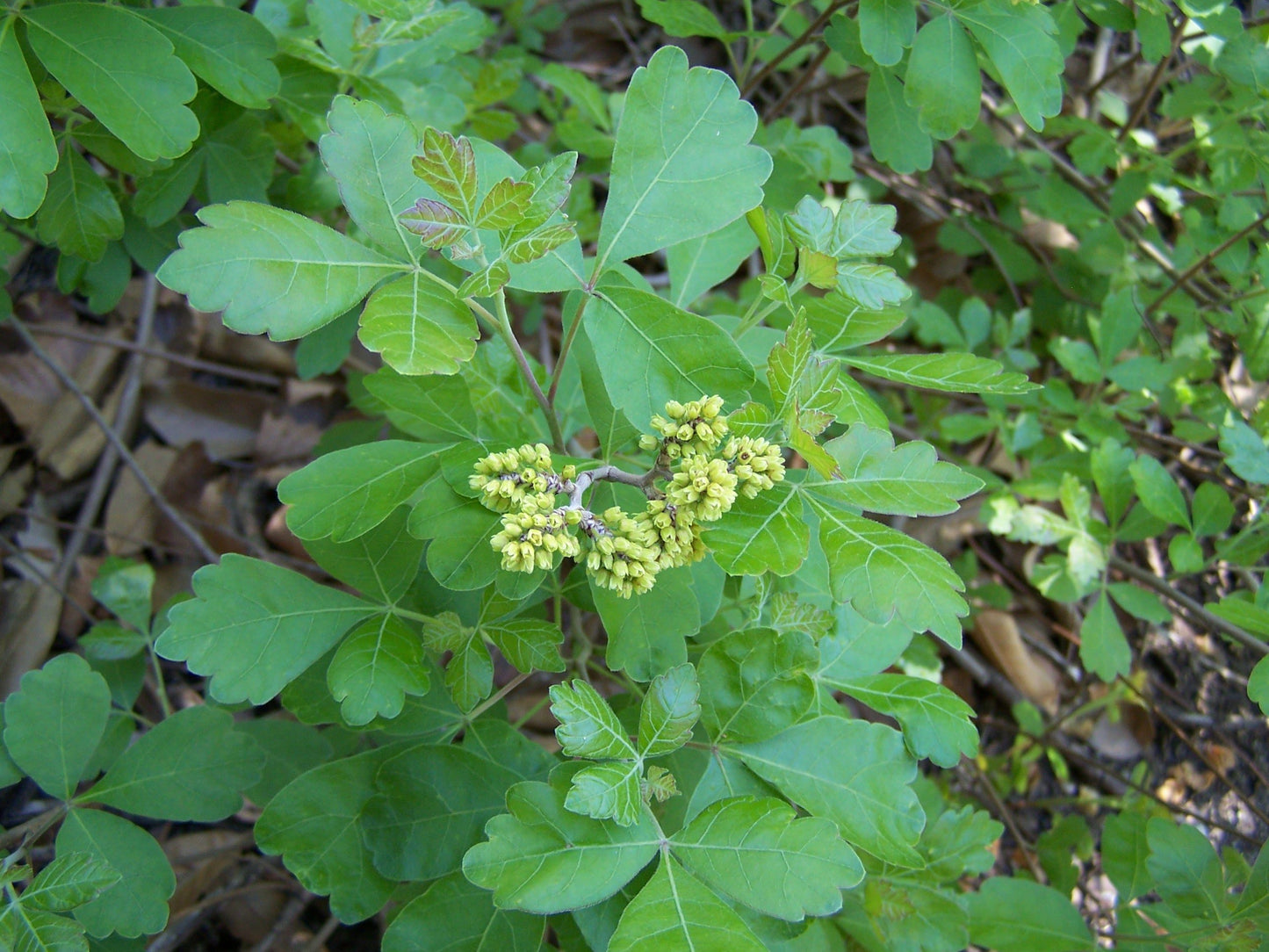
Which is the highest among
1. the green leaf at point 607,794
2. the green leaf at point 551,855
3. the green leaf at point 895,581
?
the green leaf at point 895,581

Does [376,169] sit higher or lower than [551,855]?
higher

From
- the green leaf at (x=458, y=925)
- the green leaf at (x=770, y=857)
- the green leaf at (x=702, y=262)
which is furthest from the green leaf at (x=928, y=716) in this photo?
the green leaf at (x=702, y=262)

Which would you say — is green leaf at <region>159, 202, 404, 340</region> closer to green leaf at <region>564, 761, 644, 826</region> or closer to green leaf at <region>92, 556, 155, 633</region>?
green leaf at <region>564, 761, 644, 826</region>

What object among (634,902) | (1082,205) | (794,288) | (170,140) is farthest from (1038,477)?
(170,140)

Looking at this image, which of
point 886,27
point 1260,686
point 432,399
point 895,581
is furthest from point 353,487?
point 1260,686

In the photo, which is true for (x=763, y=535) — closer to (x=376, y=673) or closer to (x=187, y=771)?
(x=376, y=673)

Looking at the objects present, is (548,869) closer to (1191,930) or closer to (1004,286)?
(1191,930)

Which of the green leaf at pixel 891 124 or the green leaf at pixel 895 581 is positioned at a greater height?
the green leaf at pixel 891 124

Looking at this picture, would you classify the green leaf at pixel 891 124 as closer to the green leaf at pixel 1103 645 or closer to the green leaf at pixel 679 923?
the green leaf at pixel 1103 645
